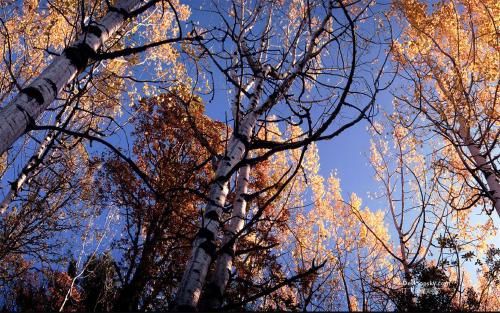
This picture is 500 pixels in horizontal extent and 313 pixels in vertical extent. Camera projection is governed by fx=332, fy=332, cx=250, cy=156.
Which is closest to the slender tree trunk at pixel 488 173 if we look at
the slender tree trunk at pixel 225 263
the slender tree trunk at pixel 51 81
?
the slender tree trunk at pixel 225 263

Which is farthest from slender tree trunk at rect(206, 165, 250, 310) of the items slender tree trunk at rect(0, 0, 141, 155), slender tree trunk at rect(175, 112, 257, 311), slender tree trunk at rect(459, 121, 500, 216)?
slender tree trunk at rect(459, 121, 500, 216)

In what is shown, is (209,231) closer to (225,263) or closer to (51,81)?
(225,263)

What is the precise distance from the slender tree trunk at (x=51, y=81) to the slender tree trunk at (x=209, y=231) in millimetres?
1143

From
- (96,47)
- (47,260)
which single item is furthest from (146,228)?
(96,47)

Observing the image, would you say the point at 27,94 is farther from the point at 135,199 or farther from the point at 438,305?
the point at 135,199

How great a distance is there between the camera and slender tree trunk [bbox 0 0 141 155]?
5.66 feet

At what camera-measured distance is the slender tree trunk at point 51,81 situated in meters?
1.72

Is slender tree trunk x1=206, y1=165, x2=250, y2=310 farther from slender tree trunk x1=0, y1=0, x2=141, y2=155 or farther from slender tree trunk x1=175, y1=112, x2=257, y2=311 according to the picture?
slender tree trunk x1=0, y1=0, x2=141, y2=155

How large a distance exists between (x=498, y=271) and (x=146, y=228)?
757cm

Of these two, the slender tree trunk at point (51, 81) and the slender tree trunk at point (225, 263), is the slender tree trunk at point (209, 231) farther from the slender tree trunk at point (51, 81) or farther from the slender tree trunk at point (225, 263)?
the slender tree trunk at point (51, 81)

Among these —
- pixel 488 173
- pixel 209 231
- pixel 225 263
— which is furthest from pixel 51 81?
pixel 488 173

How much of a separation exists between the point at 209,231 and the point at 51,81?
4.35 feet

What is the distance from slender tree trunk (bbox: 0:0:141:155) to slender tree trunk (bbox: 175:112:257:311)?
1.14m

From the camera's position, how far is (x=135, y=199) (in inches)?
351
